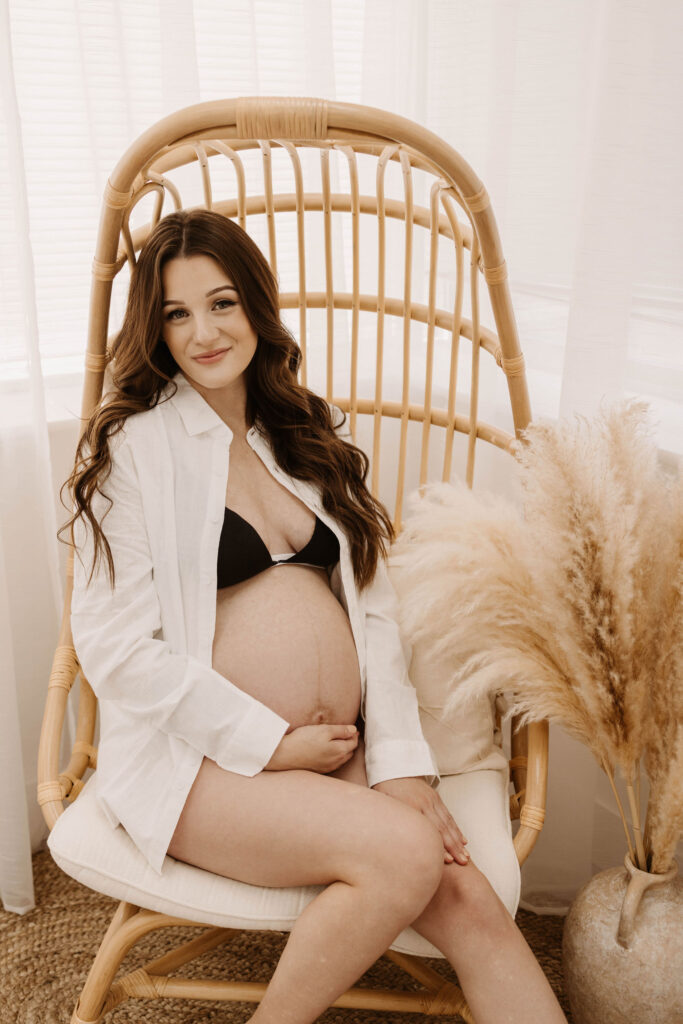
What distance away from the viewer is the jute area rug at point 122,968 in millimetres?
1482

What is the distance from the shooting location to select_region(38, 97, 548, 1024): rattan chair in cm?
120

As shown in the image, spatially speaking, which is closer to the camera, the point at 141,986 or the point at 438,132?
the point at 141,986

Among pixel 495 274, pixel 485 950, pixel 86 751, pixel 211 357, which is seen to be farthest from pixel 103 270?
pixel 485 950

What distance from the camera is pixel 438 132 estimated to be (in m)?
→ 1.73

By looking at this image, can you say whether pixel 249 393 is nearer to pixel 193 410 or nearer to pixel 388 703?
pixel 193 410

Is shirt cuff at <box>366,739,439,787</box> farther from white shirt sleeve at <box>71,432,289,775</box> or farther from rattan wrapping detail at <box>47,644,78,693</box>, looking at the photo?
rattan wrapping detail at <box>47,644,78,693</box>

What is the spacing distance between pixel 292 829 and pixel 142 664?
0.29m

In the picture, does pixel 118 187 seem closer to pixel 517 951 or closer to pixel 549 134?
pixel 549 134

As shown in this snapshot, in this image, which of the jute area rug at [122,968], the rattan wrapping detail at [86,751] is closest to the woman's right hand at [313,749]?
the rattan wrapping detail at [86,751]

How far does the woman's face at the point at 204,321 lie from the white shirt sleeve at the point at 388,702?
1.32 feet

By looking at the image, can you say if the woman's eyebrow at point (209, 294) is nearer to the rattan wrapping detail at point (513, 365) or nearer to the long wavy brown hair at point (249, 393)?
the long wavy brown hair at point (249, 393)

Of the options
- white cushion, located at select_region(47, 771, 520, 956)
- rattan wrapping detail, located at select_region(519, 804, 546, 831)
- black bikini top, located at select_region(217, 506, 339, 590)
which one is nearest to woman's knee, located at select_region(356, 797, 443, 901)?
white cushion, located at select_region(47, 771, 520, 956)

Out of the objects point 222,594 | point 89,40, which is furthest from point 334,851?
point 89,40

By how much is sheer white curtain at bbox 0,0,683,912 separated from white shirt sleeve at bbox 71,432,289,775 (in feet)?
1.50
